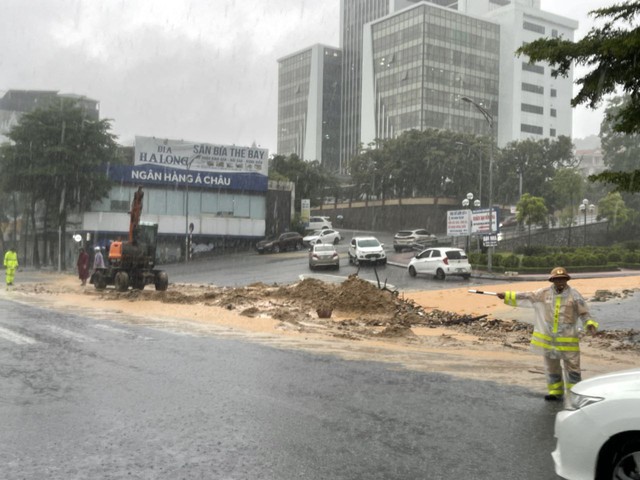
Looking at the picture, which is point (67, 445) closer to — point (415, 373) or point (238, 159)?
point (415, 373)

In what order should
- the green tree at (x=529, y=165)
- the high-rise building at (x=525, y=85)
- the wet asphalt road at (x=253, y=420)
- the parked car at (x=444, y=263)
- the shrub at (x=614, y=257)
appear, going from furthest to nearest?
the high-rise building at (x=525, y=85) < the green tree at (x=529, y=165) < the shrub at (x=614, y=257) < the parked car at (x=444, y=263) < the wet asphalt road at (x=253, y=420)

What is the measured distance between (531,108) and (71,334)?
4465 inches

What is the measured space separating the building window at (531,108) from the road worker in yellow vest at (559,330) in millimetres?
113579

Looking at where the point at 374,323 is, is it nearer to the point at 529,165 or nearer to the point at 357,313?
the point at 357,313

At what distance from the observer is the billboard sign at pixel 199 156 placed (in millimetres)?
60125

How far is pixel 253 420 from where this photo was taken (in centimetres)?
685

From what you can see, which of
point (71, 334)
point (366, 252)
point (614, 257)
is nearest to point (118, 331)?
point (71, 334)

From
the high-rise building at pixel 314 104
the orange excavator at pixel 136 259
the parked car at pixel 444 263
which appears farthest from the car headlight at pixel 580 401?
the high-rise building at pixel 314 104

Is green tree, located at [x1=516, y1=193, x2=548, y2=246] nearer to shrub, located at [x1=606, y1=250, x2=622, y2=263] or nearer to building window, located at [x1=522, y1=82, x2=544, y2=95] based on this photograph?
shrub, located at [x1=606, y1=250, x2=622, y2=263]

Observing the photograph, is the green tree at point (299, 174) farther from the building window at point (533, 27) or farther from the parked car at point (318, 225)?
the building window at point (533, 27)

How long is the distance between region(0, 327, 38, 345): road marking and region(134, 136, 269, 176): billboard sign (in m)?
47.4

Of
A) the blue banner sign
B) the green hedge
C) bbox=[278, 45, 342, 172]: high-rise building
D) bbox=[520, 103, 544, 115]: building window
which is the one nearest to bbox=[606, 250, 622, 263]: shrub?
the green hedge

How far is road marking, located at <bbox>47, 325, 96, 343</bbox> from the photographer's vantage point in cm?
1286

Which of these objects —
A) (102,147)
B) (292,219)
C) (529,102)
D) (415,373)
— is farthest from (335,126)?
(415,373)
